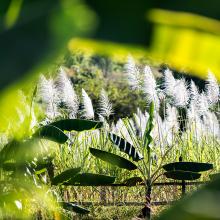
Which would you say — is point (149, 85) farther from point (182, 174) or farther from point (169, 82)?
point (182, 174)

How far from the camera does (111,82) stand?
64.2 ft

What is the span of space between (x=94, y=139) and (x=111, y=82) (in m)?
13.1

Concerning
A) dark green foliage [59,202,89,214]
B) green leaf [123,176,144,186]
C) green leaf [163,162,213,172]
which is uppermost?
green leaf [163,162,213,172]

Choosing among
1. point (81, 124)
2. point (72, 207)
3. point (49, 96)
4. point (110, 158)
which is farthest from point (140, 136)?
point (72, 207)

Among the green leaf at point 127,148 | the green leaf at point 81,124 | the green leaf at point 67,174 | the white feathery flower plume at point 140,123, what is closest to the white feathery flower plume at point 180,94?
the white feathery flower plume at point 140,123

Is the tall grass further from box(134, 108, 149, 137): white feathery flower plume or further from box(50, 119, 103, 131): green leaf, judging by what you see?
box(50, 119, 103, 131): green leaf

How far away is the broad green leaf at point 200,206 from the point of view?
0.52 metres

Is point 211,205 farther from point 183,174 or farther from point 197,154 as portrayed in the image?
point 197,154

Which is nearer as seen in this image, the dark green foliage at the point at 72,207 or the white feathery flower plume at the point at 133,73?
the dark green foliage at the point at 72,207

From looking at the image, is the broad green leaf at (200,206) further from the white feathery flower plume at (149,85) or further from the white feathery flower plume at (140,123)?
the white feathery flower plume at (149,85)

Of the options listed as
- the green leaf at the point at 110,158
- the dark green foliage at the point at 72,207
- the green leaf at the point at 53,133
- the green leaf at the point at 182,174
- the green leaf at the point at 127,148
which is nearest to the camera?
the dark green foliage at the point at 72,207

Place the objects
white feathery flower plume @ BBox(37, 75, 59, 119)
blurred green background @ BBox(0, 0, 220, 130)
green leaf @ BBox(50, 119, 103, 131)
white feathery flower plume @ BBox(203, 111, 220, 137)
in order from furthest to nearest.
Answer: white feathery flower plume @ BBox(203, 111, 220, 137), white feathery flower plume @ BBox(37, 75, 59, 119), green leaf @ BBox(50, 119, 103, 131), blurred green background @ BBox(0, 0, 220, 130)

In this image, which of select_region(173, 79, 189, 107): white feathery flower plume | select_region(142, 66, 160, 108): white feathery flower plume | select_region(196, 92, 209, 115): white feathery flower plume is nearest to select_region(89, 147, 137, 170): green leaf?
select_region(142, 66, 160, 108): white feathery flower plume

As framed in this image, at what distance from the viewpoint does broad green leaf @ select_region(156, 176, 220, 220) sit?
52cm
